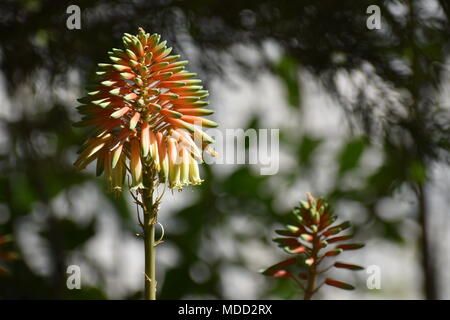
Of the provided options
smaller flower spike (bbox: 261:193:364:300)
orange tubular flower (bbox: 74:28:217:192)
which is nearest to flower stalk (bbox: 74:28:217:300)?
orange tubular flower (bbox: 74:28:217:192)

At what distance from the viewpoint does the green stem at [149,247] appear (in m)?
0.51

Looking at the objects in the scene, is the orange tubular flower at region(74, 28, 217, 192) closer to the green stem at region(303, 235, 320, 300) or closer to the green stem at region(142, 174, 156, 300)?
the green stem at region(142, 174, 156, 300)

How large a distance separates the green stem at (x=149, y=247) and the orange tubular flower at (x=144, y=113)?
0.05 metres

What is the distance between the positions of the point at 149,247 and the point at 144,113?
167 millimetres

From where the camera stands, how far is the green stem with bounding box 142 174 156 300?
1.68ft

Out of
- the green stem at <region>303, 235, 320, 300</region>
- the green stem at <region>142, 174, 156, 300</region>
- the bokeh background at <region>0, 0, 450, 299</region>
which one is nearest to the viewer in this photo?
the green stem at <region>142, 174, 156, 300</region>

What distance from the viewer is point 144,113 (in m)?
0.60

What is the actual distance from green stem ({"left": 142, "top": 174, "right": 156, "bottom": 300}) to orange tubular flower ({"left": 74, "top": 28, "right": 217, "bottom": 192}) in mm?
48

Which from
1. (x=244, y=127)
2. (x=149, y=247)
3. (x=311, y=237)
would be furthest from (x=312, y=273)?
(x=244, y=127)

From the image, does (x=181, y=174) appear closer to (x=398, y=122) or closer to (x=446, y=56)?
(x=398, y=122)

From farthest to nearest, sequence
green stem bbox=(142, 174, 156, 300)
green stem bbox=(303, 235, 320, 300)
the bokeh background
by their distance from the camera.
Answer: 1. the bokeh background
2. green stem bbox=(303, 235, 320, 300)
3. green stem bbox=(142, 174, 156, 300)

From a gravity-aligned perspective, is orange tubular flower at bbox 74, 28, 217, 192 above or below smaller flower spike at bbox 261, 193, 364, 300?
above

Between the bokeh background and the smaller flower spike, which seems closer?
the smaller flower spike

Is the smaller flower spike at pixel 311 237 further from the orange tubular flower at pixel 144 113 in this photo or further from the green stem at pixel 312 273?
the orange tubular flower at pixel 144 113
